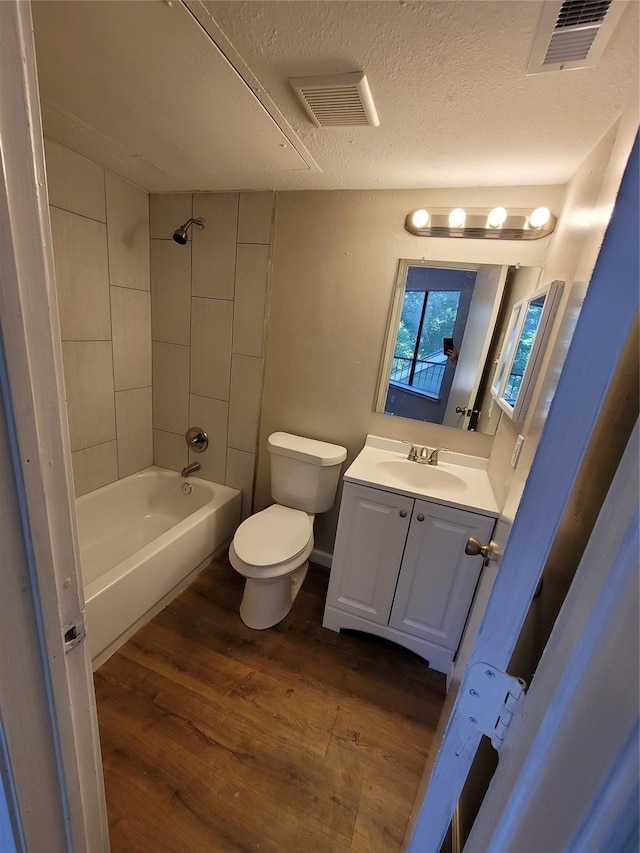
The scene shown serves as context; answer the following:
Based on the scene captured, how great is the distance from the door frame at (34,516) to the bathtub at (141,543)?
0.85 meters

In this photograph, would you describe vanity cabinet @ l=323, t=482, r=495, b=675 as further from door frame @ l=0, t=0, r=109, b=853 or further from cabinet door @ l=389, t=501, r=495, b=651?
door frame @ l=0, t=0, r=109, b=853

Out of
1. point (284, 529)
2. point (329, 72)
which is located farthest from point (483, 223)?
point (284, 529)

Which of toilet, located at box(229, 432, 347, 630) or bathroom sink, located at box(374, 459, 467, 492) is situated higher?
bathroom sink, located at box(374, 459, 467, 492)

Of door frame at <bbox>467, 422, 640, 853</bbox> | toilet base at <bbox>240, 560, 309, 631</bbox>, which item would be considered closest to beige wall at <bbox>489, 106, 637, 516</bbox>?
door frame at <bbox>467, 422, 640, 853</bbox>

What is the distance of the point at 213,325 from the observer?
6.94ft

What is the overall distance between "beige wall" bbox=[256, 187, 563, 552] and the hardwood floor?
0.83m

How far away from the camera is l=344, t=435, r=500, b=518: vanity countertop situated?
1.50m

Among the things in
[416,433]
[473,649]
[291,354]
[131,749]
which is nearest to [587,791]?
[473,649]

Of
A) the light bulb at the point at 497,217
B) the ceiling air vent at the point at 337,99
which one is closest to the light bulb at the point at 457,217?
the light bulb at the point at 497,217

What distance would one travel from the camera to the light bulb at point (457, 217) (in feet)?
5.14

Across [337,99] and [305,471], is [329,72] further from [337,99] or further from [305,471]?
[305,471]

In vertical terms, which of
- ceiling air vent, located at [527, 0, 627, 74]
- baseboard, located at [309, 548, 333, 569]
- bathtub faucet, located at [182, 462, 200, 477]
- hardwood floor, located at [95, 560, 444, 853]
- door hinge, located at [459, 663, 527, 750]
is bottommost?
hardwood floor, located at [95, 560, 444, 853]

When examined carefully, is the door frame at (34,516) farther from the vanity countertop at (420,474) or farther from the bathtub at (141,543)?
the vanity countertop at (420,474)

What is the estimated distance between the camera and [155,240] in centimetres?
211
